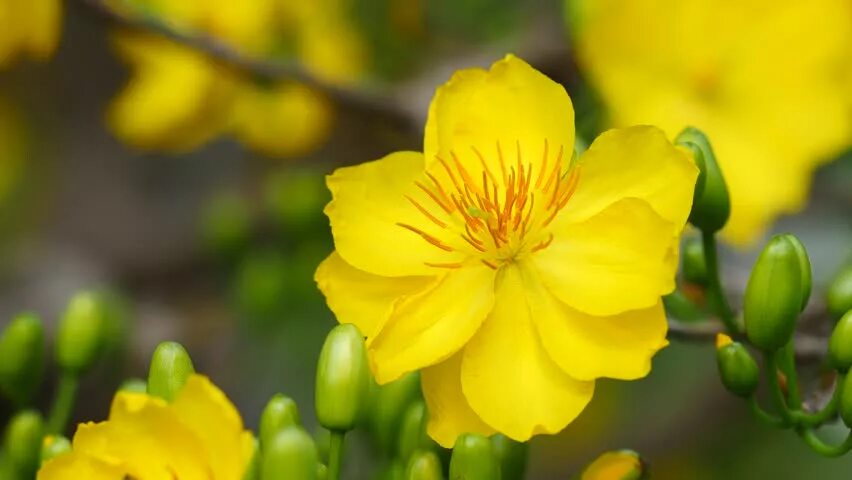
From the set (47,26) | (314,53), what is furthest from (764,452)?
(47,26)

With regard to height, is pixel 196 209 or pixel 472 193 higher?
pixel 196 209

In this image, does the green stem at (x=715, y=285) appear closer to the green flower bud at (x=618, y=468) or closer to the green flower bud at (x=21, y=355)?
the green flower bud at (x=618, y=468)

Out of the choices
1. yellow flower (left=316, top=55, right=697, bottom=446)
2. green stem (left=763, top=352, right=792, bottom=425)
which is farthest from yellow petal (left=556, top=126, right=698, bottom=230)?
green stem (left=763, top=352, right=792, bottom=425)

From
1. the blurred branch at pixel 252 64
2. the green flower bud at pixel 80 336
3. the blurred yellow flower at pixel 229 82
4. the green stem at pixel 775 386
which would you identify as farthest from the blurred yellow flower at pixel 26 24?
the green stem at pixel 775 386

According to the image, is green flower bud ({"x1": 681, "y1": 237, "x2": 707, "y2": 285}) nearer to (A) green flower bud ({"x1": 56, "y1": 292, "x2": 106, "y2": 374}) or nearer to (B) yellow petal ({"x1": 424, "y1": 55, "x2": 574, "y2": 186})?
(B) yellow petal ({"x1": 424, "y1": 55, "x2": 574, "y2": 186})

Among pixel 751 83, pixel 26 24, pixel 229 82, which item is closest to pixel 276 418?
pixel 26 24

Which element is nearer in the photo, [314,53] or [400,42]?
[314,53]

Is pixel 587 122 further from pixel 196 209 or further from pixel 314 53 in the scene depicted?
pixel 196 209
